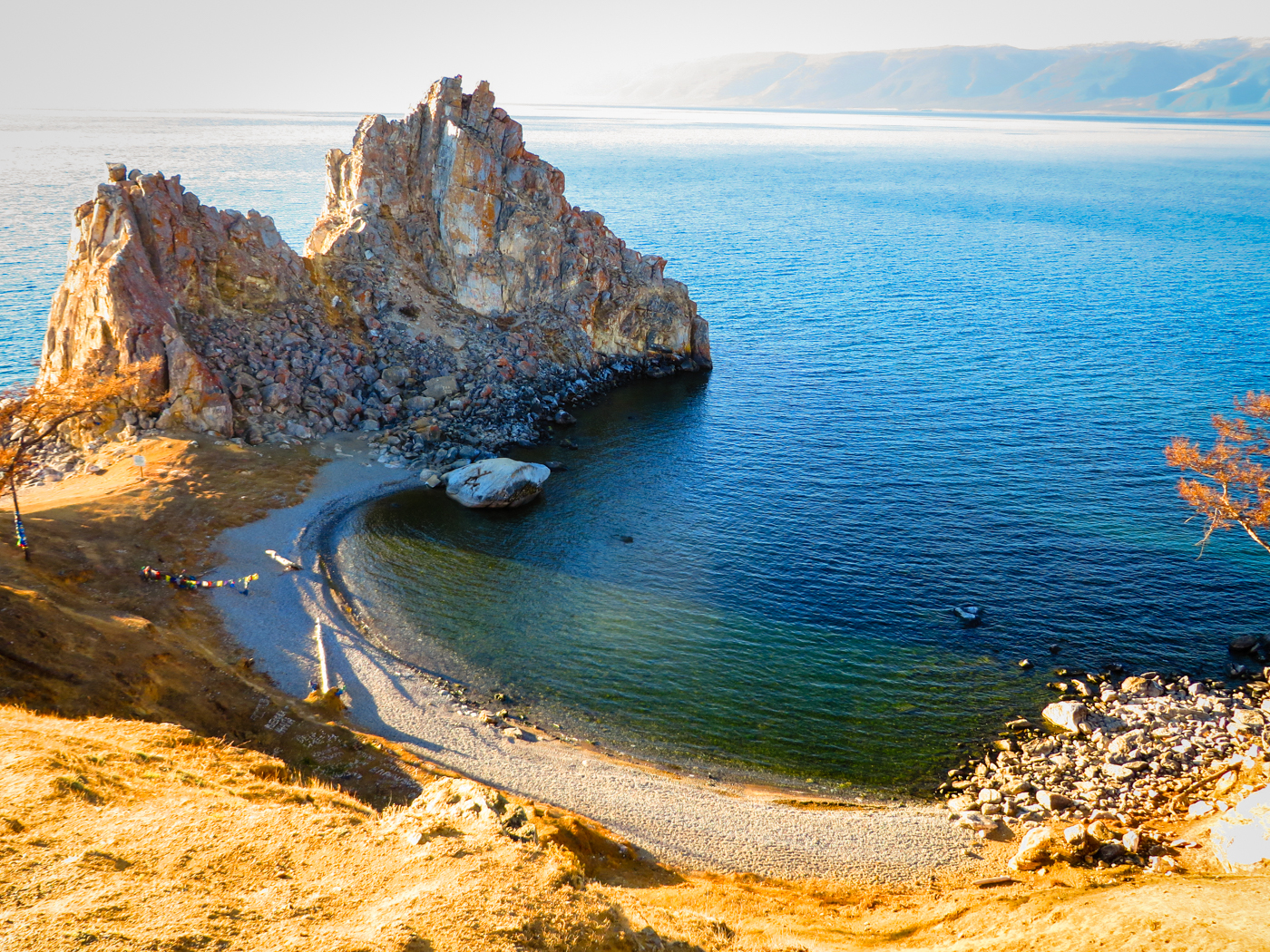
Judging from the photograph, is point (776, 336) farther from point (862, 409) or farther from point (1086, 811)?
point (1086, 811)

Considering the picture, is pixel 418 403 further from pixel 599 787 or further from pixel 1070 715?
pixel 1070 715

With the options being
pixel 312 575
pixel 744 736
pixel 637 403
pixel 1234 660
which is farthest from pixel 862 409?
pixel 312 575

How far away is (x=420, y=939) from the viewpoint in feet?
65.9

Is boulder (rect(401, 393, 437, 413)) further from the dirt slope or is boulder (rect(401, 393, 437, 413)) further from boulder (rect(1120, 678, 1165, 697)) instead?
boulder (rect(1120, 678, 1165, 697))

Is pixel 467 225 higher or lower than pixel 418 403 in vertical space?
higher

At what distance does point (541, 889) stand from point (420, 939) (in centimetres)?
434

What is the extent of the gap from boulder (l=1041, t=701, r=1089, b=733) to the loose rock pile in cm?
5

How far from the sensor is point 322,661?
42.0m

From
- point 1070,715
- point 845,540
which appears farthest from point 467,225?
point 1070,715

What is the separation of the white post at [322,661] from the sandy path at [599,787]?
1.38 feet

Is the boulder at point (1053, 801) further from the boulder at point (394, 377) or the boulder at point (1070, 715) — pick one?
the boulder at point (394, 377)

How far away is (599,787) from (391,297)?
2370 inches

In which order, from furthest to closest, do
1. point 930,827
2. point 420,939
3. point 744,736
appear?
point 744,736 → point 930,827 → point 420,939

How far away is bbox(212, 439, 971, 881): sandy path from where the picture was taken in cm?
3259
